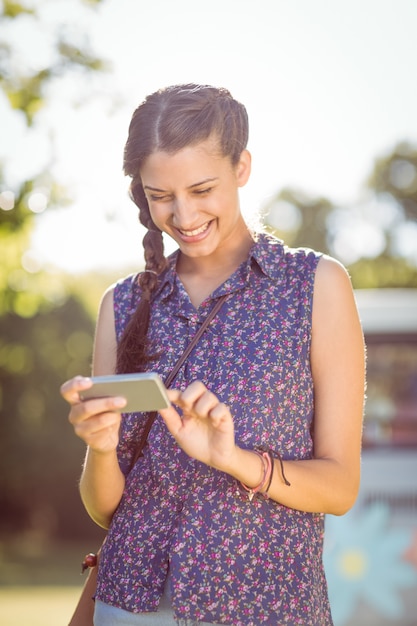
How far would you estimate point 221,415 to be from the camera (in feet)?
7.98

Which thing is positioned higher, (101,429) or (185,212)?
(185,212)

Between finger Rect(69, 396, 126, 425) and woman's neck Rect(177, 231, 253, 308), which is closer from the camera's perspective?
finger Rect(69, 396, 126, 425)

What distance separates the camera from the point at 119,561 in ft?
9.17

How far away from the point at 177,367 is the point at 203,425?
0.31m

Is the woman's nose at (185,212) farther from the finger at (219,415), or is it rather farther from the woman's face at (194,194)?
the finger at (219,415)

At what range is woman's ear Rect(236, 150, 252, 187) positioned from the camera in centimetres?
303

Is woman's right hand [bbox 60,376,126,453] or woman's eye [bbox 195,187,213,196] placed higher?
woman's eye [bbox 195,187,213,196]

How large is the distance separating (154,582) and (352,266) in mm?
25944

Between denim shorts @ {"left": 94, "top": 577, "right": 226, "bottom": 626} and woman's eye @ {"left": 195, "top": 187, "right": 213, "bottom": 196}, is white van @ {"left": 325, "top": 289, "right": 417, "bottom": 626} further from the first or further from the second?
woman's eye @ {"left": 195, "top": 187, "right": 213, "bottom": 196}

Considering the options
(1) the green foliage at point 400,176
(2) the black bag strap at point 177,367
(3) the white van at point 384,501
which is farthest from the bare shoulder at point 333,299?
(1) the green foliage at point 400,176

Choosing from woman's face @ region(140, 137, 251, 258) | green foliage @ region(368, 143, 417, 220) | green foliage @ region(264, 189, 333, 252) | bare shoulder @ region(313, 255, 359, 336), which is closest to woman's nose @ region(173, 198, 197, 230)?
woman's face @ region(140, 137, 251, 258)

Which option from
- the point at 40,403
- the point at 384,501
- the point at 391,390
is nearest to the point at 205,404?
the point at 384,501

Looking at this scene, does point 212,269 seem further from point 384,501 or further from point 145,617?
point 384,501

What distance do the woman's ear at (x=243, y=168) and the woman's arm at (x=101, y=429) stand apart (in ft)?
1.70
